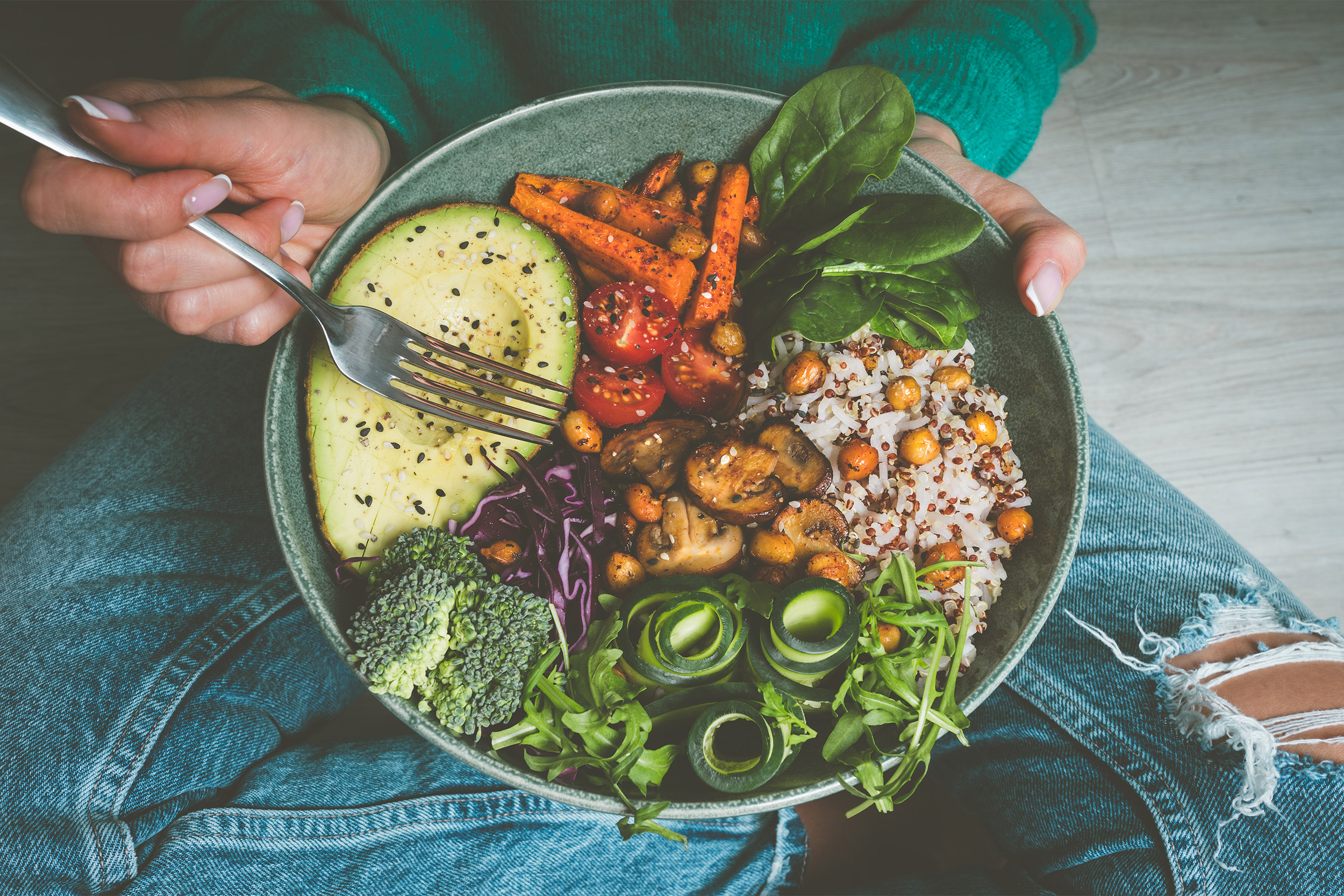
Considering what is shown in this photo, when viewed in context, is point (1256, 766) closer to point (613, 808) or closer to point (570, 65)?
point (613, 808)

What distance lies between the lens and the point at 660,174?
139cm

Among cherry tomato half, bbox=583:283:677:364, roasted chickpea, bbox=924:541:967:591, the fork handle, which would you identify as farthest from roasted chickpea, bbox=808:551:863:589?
the fork handle

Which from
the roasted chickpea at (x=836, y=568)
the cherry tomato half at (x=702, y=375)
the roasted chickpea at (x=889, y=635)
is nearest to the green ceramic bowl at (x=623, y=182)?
the roasted chickpea at (x=889, y=635)

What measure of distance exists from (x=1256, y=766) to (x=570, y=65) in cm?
198

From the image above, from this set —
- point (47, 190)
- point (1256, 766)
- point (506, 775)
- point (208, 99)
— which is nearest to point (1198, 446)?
point (1256, 766)

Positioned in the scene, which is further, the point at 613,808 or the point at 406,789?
the point at 406,789

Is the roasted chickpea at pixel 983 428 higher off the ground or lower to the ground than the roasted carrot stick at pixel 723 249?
lower

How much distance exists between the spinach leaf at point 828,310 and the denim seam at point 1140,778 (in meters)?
0.90

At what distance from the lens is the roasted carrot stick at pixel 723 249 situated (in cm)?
136

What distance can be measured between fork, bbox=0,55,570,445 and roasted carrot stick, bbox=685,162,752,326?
0.31 m

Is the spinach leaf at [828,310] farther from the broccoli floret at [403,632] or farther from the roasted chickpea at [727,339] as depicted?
the broccoli floret at [403,632]

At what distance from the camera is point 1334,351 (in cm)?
238

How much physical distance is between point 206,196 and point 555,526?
74 cm

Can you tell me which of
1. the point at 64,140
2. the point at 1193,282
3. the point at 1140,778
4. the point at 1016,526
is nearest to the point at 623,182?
the point at 64,140
